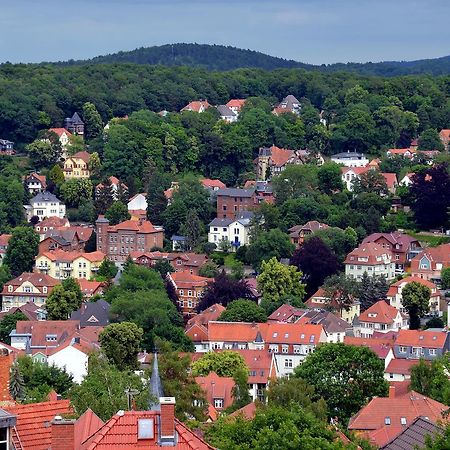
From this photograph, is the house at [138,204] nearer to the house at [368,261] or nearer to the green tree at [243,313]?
the house at [368,261]

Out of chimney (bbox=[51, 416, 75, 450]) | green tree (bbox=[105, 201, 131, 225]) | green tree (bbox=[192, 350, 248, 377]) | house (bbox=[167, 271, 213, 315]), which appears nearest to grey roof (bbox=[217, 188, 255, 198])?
green tree (bbox=[105, 201, 131, 225])

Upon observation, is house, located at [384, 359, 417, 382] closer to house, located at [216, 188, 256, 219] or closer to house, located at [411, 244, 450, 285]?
house, located at [411, 244, 450, 285]

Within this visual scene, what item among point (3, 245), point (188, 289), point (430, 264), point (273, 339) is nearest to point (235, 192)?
point (3, 245)

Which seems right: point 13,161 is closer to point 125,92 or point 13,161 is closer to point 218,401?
point 125,92

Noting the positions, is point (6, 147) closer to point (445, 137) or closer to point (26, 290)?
point (26, 290)

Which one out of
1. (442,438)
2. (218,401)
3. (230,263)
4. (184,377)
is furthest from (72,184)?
(442,438)

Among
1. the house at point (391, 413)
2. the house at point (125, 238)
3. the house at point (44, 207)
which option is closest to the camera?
the house at point (391, 413)

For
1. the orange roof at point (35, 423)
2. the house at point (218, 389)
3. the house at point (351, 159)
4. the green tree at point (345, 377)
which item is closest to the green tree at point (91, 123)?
the house at point (351, 159)
